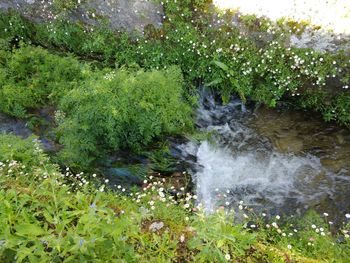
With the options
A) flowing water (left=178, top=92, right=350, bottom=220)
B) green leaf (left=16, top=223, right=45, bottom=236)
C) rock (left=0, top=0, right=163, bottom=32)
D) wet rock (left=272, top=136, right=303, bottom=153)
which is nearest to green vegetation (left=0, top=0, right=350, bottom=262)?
rock (left=0, top=0, right=163, bottom=32)

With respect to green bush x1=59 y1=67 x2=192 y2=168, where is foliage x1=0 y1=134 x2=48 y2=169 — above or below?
below

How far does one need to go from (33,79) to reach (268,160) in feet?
20.6

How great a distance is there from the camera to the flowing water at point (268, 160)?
24.7 ft

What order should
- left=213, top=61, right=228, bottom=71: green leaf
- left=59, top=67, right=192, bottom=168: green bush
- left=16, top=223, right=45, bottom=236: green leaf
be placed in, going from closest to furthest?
left=16, top=223, right=45, bottom=236: green leaf, left=59, top=67, right=192, bottom=168: green bush, left=213, top=61, right=228, bottom=71: green leaf

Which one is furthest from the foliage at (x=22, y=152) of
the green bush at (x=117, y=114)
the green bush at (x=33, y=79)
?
the green bush at (x=33, y=79)

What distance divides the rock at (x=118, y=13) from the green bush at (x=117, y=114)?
2.50 m

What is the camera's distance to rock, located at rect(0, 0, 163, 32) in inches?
380

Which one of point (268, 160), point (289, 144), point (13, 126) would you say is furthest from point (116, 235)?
point (13, 126)

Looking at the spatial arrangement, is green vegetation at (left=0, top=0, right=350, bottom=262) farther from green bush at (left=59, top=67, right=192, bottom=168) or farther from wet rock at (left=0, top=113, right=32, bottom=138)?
wet rock at (left=0, top=113, right=32, bottom=138)

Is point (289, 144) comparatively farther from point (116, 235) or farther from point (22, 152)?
point (116, 235)

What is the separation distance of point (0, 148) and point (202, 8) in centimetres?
597

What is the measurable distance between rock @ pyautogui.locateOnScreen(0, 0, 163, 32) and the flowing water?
2.77m

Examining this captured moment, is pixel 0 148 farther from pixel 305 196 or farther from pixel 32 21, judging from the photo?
pixel 305 196

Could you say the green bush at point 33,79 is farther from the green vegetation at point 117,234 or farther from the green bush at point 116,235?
the green bush at point 116,235
